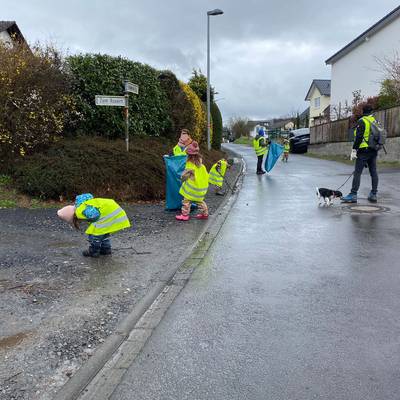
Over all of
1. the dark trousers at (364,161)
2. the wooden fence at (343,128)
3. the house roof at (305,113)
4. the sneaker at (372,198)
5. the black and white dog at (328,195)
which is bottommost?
the sneaker at (372,198)

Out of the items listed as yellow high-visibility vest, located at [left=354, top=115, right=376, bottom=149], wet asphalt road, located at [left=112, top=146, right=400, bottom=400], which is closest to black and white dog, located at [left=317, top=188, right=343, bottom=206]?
yellow high-visibility vest, located at [left=354, top=115, right=376, bottom=149]

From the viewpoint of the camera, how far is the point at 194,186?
8.07 m

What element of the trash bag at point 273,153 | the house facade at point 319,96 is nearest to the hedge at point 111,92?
the trash bag at point 273,153

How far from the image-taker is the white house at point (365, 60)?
31406mm

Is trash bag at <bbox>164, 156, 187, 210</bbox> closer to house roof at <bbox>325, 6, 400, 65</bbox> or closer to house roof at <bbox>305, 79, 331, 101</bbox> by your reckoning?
house roof at <bbox>325, 6, 400, 65</bbox>

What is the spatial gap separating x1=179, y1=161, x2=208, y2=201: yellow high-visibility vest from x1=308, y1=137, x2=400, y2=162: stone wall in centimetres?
1428

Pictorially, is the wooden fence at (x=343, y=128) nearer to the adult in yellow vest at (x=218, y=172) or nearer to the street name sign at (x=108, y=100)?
the adult in yellow vest at (x=218, y=172)

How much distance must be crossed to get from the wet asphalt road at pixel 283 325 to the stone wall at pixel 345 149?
14.1 metres

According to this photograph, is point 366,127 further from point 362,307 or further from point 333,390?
point 333,390

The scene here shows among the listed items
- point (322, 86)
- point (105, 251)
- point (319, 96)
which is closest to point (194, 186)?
point (105, 251)

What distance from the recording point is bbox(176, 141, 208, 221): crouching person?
8.06m

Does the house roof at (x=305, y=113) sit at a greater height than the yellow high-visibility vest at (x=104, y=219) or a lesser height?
greater

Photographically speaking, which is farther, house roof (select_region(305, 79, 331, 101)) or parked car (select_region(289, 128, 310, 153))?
house roof (select_region(305, 79, 331, 101))

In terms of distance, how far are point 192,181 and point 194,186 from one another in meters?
0.11
